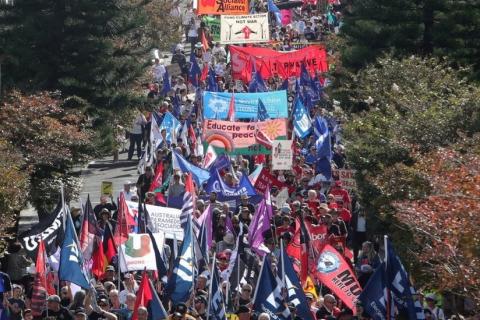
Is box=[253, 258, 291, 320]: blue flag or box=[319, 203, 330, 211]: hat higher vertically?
box=[253, 258, 291, 320]: blue flag

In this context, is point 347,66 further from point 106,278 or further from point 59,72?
point 106,278

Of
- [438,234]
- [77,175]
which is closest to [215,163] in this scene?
[77,175]

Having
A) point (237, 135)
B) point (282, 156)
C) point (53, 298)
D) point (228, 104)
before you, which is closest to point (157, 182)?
point (282, 156)

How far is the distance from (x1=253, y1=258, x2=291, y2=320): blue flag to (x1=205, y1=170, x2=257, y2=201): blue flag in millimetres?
7987

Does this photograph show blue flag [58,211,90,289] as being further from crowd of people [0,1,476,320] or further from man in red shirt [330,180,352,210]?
man in red shirt [330,180,352,210]

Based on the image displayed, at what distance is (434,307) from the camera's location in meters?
19.5

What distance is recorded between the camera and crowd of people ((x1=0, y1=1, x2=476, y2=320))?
19.1m

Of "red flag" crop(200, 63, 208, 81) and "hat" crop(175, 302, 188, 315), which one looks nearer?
"hat" crop(175, 302, 188, 315)

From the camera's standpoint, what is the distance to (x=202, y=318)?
18984 millimetres

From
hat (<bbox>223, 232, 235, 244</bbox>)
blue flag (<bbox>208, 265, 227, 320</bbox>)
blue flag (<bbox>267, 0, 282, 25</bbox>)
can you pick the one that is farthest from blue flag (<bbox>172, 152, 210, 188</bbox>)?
blue flag (<bbox>267, 0, 282, 25</bbox>)

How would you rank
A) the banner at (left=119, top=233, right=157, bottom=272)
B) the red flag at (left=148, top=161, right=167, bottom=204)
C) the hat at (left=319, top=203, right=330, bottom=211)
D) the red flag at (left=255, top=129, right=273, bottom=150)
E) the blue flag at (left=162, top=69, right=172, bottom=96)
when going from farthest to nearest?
the blue flag at (left=162, top=69, right=172, bottom=96) < the red flag at (left=255, top=129, right=273, bottom=150) < the red flag at (left=148, top=161, right=167, bottom=204) < the hat at (left=319, top=203, right=330, bottom=211) < the banner at (left=119, top=233, right=157, bottom=272)

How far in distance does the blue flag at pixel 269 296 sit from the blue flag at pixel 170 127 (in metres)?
13.5

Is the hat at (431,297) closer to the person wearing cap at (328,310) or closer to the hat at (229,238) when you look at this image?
the person wearing cap at (328,310)

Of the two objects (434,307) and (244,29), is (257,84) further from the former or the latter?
(434,307)
